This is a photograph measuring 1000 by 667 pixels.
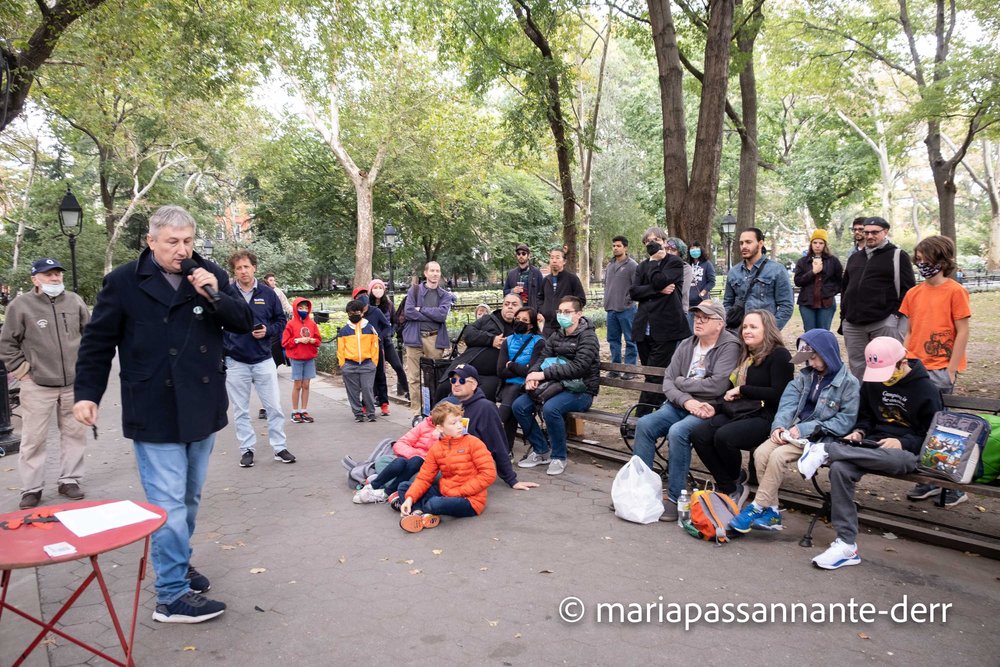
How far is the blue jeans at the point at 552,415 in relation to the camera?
6.23 metres

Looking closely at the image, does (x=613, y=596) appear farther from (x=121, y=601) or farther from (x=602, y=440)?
(x=602, y=440)

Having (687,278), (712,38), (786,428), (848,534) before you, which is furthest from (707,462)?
(712,38)

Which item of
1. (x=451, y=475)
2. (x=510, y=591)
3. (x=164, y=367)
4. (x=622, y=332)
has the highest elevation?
(x=164, y=367)

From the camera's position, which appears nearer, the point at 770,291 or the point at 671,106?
the point at 770,291

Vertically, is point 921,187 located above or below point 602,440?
above

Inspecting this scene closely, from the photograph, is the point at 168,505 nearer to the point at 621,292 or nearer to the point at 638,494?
the point at 638,494

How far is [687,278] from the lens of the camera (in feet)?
25.8

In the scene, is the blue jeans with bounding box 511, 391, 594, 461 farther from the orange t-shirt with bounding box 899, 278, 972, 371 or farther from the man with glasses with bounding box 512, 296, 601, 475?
the orange t-shirt with bounding box 899, 278, 972, 371

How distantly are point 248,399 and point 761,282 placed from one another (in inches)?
219

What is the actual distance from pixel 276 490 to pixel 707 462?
3.77m

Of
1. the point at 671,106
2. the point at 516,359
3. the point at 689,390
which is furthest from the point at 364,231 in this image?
the point at 689,390

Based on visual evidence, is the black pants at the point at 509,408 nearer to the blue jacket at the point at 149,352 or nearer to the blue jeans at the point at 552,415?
the blue jeans at the point at 552,415

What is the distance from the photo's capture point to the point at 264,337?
682cm

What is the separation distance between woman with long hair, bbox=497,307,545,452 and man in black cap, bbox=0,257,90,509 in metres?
3.87
